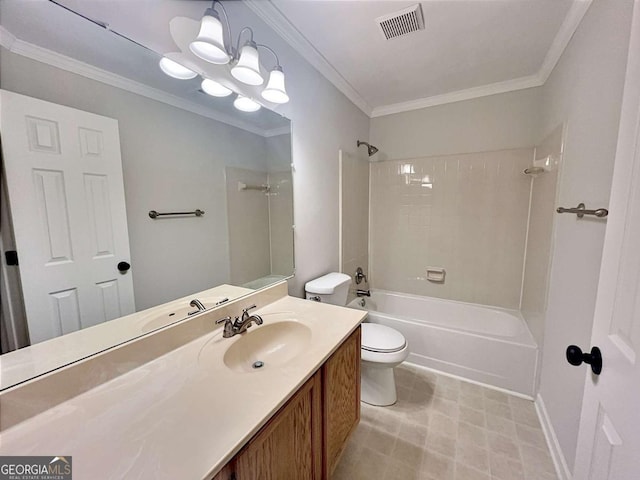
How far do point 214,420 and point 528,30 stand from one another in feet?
8.43

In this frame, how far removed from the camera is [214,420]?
66 centimetres

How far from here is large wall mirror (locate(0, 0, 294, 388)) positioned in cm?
68

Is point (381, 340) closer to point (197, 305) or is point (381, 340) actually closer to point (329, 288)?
point (329, 288)

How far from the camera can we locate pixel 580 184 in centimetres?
130

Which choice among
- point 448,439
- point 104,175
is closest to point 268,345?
point 104,175

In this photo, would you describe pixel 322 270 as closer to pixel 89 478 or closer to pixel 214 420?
pixel 214 420

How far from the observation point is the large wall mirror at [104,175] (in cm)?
68

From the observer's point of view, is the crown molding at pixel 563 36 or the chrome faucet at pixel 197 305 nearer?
the chrome faucet at pixel 197 305

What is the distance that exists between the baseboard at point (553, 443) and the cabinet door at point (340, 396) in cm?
106

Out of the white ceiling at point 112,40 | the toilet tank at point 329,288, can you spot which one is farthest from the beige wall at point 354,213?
the white ceiling at point 112,40

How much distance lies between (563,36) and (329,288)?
218 cm

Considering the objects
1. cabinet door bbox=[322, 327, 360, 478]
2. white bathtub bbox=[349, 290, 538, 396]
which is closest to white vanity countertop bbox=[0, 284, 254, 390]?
cabinet door bbox=[322, 327, 360, 478]

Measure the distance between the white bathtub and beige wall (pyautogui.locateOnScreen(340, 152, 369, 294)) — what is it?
0.44 metres

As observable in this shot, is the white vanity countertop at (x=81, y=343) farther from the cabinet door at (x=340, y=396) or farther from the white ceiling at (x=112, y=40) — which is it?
the white ceiling at (x=112, y=40)
